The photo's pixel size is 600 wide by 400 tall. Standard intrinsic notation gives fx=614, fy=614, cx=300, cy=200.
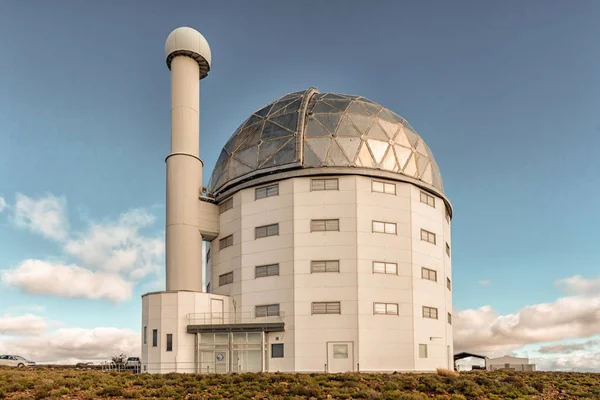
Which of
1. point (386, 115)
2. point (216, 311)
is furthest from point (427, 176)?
point (216, 311)

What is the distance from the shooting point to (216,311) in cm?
4519

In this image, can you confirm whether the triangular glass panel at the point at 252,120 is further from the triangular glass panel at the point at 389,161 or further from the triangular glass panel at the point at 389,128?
the triangular glass panel at the point at 389,161

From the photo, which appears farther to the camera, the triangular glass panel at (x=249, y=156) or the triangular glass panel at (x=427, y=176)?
the triangular glass panel at (x=427, y=176)

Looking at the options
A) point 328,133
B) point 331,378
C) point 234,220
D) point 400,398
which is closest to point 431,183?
point 328,133

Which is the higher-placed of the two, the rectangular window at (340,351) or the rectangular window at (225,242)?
the rectangular window at (225,242)

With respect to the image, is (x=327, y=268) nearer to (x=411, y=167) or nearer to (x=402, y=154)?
(x=411, y=167)

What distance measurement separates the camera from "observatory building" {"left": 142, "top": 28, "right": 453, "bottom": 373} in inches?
1674

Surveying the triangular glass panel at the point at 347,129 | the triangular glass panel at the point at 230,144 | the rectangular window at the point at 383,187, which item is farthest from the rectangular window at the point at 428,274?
the triangular glass panel at the point at 230,144

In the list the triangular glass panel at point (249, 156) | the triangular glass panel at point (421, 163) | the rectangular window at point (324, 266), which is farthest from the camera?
the triangular glass panel at point (421, 163)

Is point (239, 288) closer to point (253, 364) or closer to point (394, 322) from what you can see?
point (253, 364)

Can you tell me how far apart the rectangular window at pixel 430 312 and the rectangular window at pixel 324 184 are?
11.1m

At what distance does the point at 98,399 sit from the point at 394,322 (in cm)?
2142

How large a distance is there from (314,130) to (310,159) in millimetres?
2733

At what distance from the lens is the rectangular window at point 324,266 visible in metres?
43.0
